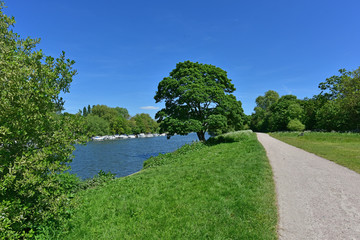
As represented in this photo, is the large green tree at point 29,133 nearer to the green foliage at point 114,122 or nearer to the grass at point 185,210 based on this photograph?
the grass at point 185,210

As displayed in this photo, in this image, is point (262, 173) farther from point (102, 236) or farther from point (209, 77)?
point (209, 77)

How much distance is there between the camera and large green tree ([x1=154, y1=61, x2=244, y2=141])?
19.6 metres

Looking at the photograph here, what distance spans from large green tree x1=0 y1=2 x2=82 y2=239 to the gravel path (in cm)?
548

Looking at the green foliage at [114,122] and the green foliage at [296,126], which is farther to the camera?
the green foliage at [114,122]

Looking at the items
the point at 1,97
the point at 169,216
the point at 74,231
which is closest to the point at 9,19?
the point at 1,97

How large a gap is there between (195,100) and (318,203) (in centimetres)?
1574

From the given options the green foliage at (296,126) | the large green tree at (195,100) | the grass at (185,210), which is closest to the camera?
the grass at (185,210)

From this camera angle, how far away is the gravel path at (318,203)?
4.38m

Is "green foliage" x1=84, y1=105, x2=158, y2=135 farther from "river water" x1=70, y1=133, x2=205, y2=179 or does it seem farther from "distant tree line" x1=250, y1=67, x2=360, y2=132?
"distant tree line" x1=250, y1=67, x2=360, y2=132

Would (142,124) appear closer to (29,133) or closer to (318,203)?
(318,203)

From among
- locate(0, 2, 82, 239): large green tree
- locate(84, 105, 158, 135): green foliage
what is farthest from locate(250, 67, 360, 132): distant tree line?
locate(84, 105, 158, 135): green foliage

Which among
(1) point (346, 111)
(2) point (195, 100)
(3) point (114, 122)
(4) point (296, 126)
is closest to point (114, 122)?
(3) point (114, 122)

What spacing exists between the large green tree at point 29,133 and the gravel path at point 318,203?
5477 mm

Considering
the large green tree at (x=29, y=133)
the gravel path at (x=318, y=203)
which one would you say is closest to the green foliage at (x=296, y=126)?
the gravel path at (x=318, y=203)
